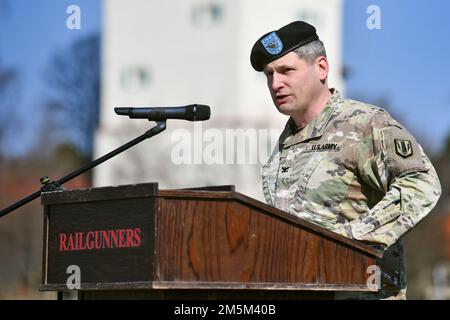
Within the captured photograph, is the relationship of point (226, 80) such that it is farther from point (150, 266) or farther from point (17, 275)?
point (150, 266)

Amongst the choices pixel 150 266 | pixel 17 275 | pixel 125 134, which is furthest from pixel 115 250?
pixel 125 134

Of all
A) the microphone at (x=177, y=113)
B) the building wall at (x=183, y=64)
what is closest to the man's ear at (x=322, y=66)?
the microphone at (x=177, y=113)

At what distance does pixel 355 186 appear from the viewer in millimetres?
5332

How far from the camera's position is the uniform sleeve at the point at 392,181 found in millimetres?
4988

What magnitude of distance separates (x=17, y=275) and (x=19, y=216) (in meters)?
7.20

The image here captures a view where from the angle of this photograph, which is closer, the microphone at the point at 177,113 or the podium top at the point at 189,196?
the podium top at the point at 189,196

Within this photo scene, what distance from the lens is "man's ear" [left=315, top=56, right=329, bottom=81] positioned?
545 cm

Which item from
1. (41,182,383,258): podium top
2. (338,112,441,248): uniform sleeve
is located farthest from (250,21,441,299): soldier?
(41,182,383,258): podium top

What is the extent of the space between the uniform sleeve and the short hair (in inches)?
14.0

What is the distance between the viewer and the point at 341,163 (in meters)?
5.34

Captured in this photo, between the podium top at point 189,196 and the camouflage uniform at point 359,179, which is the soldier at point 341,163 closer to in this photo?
the camouflage uniform at point 359,179

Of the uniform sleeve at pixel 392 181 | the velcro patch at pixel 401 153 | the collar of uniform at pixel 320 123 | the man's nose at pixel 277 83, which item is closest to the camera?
the uniform sleeve at pixel 392 181

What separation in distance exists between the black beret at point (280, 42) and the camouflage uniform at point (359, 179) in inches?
11.8

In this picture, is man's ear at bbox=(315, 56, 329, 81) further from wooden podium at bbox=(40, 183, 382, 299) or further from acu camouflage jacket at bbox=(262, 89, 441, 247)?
wooden podium at bbox=(40, 183, 382, 299)
